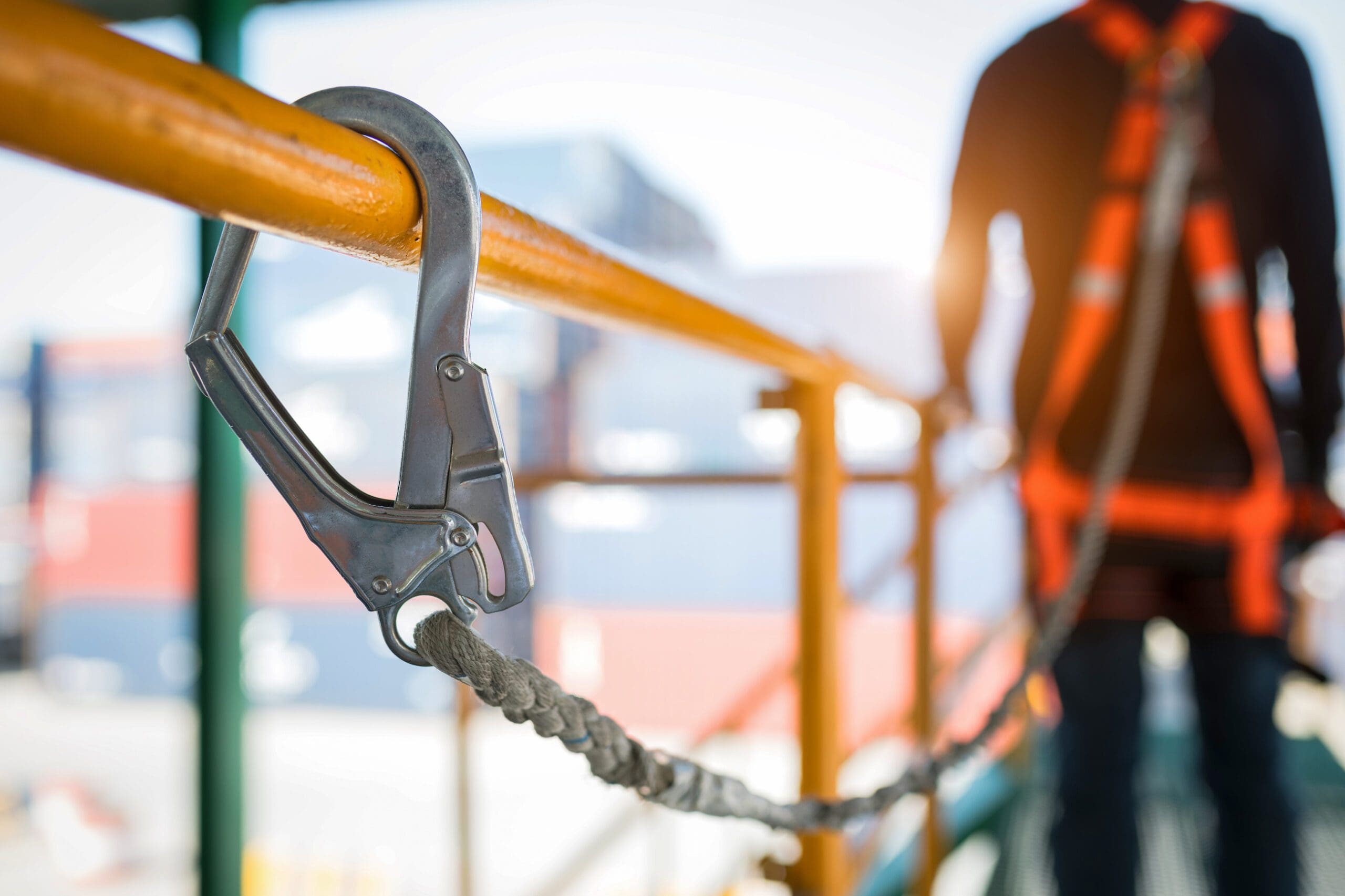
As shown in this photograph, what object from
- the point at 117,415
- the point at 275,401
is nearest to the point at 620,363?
the point at 117,415

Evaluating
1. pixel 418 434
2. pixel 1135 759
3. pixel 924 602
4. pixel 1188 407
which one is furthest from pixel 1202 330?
pixel 418 434

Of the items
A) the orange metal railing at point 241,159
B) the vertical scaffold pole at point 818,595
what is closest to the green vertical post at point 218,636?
the vertical scaffold pole at point 818,595

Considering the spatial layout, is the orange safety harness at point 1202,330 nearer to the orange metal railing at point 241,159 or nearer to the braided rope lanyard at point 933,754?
the braided rope lanyard at point 933,754

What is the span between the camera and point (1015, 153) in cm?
99

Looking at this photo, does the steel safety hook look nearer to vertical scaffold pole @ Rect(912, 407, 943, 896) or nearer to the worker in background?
the worker in background

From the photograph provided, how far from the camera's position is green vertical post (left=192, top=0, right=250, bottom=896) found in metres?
1.03

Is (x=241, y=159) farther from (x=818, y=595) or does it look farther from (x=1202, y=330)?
(x=1202, y=330)

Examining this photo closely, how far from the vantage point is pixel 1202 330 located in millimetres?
906

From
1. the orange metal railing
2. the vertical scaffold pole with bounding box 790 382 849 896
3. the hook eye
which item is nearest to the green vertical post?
the vertical scaffold pole with bounding box 790 382 849 896

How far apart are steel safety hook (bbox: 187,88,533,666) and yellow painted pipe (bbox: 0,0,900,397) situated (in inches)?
0.5

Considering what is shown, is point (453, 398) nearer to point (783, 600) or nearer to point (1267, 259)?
point (1267, 259)

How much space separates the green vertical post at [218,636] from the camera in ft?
3.37

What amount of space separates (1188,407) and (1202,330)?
0.24ft

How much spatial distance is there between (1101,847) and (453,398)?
91 cm
